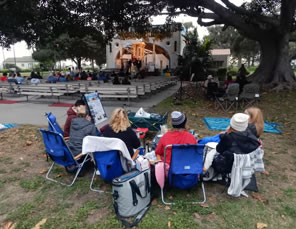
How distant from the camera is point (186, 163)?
9.44 ft

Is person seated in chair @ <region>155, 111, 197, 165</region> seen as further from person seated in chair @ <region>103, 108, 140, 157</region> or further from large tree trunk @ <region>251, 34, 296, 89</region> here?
large tree trunk @ <region>251, 34, 296, 89</region>

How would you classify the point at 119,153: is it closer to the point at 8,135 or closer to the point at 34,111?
the point at 8,135

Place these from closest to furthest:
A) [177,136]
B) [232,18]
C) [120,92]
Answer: [177,136] → [120,92] → [232,18]

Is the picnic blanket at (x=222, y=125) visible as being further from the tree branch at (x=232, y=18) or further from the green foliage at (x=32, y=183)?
the tree branch at (x=232, y=18)

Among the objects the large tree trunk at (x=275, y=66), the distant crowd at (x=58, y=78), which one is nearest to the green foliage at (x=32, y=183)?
the distant crowd at (x=58, y=78)

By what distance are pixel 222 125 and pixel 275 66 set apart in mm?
9578

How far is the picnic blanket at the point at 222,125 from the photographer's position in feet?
21.1

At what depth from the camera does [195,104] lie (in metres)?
10.1

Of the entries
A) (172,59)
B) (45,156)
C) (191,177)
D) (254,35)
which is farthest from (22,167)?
(172,59)

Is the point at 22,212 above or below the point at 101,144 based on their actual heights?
below

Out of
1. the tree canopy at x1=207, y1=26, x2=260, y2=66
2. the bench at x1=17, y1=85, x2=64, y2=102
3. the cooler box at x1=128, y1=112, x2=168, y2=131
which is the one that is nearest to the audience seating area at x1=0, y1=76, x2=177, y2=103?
the bench at x1=17, y1=85, x2=64, y2=102

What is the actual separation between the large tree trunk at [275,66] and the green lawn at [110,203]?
998 cm

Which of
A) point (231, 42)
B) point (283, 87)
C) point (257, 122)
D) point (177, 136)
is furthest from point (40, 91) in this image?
point (231, 42)

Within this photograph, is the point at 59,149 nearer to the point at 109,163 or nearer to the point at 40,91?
the point at 109,163
